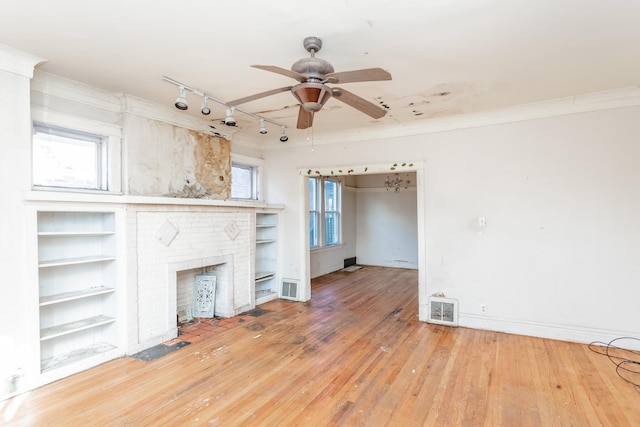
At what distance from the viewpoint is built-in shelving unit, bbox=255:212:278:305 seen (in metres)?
5.83

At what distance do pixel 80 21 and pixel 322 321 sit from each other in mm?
3946

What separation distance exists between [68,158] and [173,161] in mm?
1089

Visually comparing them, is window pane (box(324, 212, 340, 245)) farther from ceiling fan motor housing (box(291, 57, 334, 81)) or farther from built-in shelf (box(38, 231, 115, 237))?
ceiling fan motor housing (box(291, 57, 334, 81))

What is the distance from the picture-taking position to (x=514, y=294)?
4090mm

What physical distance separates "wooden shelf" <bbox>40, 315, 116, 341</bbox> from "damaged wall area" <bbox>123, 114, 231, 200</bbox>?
4.44ft

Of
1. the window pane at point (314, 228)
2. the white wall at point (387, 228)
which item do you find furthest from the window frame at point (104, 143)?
the white wall at point (387, 228)

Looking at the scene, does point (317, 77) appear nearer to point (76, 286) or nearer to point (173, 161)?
point (173, 161)

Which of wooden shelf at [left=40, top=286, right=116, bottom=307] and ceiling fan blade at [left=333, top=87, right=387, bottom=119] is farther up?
ceiling fan blade at [left=333, top=87, right=387, bottom=119]

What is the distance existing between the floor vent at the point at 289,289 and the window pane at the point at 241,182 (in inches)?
63.2

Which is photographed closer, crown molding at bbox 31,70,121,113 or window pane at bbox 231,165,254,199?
crown molding at bbox 31,70,121,113

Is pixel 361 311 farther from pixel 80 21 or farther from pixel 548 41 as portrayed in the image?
pixel 80 21

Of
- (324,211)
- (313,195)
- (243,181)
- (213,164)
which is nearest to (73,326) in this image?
(213,164)

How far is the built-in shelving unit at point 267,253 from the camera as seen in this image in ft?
19.1

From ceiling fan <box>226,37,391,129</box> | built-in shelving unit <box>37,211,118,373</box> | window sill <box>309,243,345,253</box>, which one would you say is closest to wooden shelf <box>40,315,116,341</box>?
built-in shelving unit <box>37,211,118,373</box>
